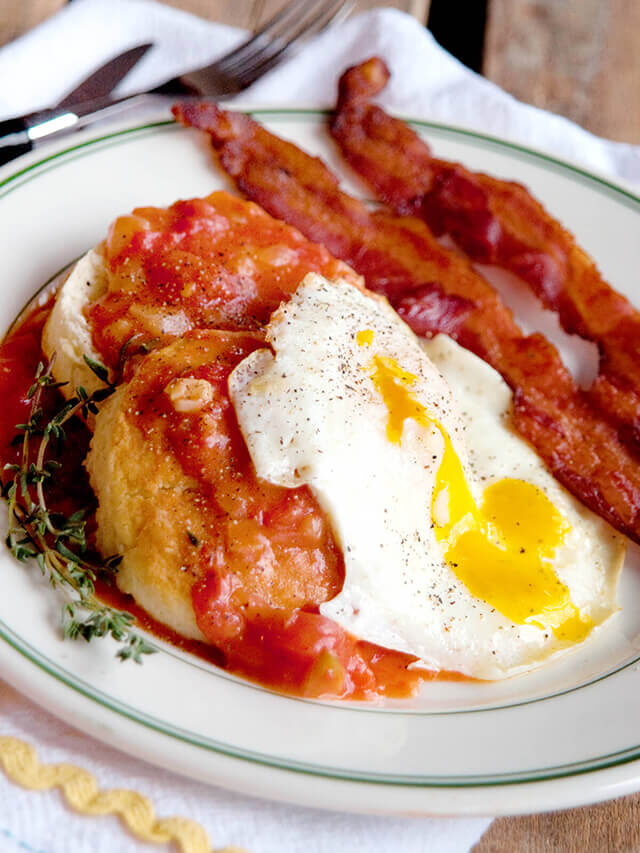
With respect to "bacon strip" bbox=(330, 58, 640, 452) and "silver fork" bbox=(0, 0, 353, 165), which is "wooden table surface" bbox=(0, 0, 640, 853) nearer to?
"silver fork" bbox=(0, 0, 353, 165)

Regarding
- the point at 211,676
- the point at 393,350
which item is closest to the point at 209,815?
the point at 211,676

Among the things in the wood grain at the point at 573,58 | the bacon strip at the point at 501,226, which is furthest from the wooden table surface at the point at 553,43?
the bacon strip at the point at 501,226

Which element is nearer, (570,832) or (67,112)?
(570,832)

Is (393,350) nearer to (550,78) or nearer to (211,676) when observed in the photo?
(211,676)

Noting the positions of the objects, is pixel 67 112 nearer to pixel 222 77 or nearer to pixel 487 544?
pixel 222 77

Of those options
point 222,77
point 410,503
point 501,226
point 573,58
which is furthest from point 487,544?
point 573,58

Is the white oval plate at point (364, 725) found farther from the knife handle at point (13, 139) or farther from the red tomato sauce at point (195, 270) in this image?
the knife handle at point (13, 139)

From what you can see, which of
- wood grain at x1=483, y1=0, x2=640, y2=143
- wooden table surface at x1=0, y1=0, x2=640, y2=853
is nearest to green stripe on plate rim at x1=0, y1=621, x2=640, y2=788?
→ wooden table surface at x1=0, y1=0, x2=640, y2=853
